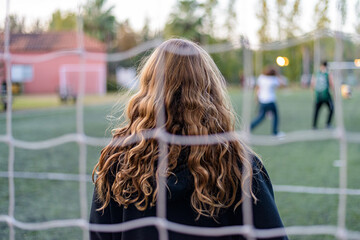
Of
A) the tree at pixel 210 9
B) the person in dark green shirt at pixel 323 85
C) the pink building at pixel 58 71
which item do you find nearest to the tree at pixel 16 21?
the tree at pixel 210 9

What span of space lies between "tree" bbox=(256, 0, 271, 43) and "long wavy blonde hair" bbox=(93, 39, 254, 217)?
76.2 inches

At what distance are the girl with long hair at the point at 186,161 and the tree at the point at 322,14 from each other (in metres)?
1.51

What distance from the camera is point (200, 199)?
3.59 feet

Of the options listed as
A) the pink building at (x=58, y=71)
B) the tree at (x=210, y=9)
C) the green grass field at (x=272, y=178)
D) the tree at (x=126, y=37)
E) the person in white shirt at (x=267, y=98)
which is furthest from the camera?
the tree at (x=126, y=37)

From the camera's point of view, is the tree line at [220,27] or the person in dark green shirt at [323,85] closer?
the tree line at [220,27]

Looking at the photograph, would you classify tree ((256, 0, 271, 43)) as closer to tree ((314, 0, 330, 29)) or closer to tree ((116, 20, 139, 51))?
tree ((314, 0, 330, 29))

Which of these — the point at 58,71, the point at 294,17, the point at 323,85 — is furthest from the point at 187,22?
Result: the point at 294,17

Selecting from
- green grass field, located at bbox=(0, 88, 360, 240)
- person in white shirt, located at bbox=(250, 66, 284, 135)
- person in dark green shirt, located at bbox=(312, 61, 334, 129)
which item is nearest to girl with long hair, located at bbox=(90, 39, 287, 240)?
green grass field, located at bbox=(0, 88, 360, 240)

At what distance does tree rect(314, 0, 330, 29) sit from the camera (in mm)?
2473

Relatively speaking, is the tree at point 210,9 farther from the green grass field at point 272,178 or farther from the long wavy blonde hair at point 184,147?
the long wavy blonde hair at point 184,147

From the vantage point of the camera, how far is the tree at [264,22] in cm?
316

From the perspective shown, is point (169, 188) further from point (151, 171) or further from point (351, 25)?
point (351, 25)

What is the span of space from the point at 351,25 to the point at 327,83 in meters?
3.84

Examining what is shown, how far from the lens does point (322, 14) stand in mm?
2678
